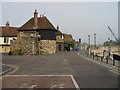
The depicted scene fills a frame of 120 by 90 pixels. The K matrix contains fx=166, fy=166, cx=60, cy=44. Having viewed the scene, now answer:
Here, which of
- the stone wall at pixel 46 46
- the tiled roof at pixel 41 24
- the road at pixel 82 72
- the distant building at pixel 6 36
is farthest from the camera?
the distant building at pixel 6 36

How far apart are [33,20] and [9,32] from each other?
17.3 meters

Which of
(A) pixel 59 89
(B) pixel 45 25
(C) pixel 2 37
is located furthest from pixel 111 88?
(C) pixel 2 37

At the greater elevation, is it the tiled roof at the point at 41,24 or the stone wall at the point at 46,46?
the tiled roof at the point at 41,24

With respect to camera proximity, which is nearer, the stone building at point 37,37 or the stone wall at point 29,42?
the stone wall at point 29,42

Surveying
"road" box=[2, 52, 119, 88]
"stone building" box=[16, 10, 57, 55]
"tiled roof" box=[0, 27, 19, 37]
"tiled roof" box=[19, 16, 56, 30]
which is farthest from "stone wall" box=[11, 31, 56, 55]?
"road" box=[2, 52, 119, 88]

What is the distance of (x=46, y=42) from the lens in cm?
4669

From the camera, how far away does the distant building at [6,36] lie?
195 ft

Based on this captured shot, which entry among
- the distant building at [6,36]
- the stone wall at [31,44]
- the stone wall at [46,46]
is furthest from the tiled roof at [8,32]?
the stone wall at [46,46]

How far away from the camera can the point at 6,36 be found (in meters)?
61.4

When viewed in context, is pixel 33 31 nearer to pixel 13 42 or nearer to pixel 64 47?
pixel 13 42

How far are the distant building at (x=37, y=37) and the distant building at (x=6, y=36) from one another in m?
12.7

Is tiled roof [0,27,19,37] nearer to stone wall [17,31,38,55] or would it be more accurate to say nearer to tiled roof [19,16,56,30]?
tiled roof [19,16,56,30]

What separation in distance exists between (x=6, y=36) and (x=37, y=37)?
22.3 metres

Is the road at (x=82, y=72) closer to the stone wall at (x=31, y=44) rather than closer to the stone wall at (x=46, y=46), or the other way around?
the stone wall at (x=31, y=44)
